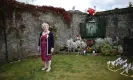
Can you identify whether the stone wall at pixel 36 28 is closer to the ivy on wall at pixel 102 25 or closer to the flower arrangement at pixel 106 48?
the ivy on wall at pixel 102 25

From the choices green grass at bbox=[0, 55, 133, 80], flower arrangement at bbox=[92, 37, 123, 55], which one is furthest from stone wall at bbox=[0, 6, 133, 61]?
green grass at bbox=[0, 55, 133, 80]

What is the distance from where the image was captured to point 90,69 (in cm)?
883

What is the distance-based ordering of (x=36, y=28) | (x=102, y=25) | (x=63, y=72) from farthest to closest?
(x=102, y=25)
(x=36, y=28)
(x=63, y=72)

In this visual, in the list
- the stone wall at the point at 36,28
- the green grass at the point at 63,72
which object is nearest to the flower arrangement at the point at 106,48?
the stone wall at the point at 36,28

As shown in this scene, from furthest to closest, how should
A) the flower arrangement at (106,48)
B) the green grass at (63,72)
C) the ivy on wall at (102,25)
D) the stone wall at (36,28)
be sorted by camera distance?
1. the ivy on wall at (102,25)
2. the flower arrangement at (106,48)
3. the stone wall at (36,28)
4. the green grass at (63,72)

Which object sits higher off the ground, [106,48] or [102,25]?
[102,25]

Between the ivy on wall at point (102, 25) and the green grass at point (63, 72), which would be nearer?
the green grass at point (63, 72)

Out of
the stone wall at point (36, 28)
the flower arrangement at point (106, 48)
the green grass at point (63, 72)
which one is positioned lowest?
the green grass at point (63, 72)

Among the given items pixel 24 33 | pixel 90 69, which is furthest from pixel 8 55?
pixel 90 69

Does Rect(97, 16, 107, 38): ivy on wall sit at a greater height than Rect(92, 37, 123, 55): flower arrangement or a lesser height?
greater

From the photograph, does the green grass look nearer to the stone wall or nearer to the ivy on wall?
the stone wall

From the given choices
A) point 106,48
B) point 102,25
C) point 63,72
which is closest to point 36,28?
point 106,48

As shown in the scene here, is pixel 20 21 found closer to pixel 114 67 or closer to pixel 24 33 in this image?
pixel 24 33

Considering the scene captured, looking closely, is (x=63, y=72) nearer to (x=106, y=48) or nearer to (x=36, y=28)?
(x=106, y=48)
